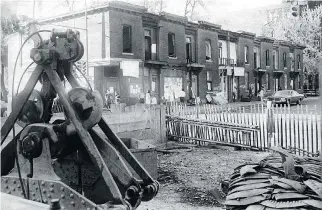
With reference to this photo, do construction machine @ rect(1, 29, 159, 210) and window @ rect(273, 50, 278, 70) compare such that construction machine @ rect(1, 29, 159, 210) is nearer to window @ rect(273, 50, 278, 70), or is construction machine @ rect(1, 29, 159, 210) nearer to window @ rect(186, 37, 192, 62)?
window @ rect(273, 50, 278, 70)

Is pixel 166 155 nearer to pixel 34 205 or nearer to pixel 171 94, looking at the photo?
pixel 34 205

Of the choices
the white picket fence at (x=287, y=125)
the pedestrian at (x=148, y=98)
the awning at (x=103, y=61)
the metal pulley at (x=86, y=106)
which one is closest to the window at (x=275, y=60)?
the white picket fence at (x=287, y=125)

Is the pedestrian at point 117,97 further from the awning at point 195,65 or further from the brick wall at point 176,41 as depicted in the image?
the awning at point 195,65

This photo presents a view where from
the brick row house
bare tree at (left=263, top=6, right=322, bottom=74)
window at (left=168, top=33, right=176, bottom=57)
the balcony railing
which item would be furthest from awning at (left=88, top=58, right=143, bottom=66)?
the balcony railing

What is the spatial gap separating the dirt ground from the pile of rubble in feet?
4.00

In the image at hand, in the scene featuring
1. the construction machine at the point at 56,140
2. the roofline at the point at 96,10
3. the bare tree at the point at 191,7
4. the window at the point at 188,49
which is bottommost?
the construction machine at the point at 56,140

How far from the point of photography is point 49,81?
3184 millimetres

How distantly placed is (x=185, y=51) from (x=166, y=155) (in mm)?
18316

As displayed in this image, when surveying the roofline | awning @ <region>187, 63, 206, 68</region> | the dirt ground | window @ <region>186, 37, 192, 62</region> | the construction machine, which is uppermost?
the roofline

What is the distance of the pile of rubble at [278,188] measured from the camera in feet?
9.97

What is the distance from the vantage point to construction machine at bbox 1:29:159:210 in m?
2.89

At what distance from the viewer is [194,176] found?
7457 mm

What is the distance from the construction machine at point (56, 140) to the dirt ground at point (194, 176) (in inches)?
90.5

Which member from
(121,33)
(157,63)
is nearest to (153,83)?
(157,63)
